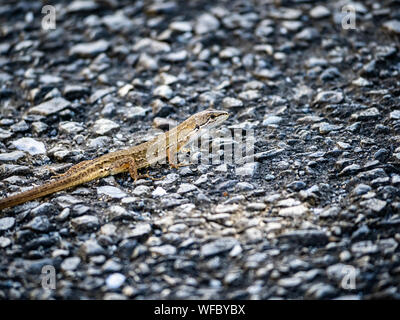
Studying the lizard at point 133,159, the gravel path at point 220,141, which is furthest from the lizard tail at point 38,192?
the gravel path at point 220,141

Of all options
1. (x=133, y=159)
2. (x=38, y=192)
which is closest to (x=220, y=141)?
(x=133, y=159)

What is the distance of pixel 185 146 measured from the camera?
6762 mm

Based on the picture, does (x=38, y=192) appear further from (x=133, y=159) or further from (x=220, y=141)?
(x=220, y=141)

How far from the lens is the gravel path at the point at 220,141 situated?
14.4 feet

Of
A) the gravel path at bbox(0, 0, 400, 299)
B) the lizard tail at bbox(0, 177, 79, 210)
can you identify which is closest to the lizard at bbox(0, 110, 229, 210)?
the lizard tail at bbox(0, 177, 79, 210)

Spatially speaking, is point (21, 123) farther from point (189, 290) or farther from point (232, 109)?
point (189, 290)

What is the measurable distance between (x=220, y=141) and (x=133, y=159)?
136cm

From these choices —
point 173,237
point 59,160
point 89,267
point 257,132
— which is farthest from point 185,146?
point 89,267

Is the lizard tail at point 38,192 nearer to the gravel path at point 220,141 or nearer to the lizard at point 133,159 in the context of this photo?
the lizard at point 133,159

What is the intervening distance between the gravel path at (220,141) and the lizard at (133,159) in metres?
0.14

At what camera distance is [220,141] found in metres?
6.67

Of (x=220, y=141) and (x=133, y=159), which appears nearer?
(x=133, y=159)

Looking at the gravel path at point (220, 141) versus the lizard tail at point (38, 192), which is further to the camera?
the lizard tail at point (38, 192)

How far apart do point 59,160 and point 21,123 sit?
1269mm
